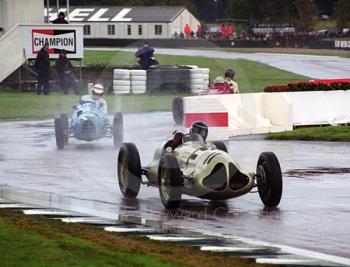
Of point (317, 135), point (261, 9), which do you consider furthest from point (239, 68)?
point (261, 9)

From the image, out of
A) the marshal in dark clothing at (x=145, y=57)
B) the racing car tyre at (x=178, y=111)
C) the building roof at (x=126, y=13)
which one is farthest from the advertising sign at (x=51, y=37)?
the building roof at (x=126, y=13)

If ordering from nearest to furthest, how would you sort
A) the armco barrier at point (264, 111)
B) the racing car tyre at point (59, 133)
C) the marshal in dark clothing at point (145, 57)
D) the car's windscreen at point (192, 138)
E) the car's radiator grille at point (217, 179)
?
the car's radiator grille at point (217, 179) < the car's windscreen at point (192, 138) < the racing car tyre at point (59, 133) < the armco barrier at point (264, 111) < the marshal in dark clothing at point (145, 57)

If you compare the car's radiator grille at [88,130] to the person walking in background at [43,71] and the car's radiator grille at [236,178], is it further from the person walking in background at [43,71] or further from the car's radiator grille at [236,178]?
the person walking in background at [43,71]

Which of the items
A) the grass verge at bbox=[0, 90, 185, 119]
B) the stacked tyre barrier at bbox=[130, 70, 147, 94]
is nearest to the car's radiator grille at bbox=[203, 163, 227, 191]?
the grass verge at bbox=[0, 90, 185, 119]

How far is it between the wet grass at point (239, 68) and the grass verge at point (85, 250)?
28.3m

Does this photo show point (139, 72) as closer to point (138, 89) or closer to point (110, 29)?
point (138, 89)

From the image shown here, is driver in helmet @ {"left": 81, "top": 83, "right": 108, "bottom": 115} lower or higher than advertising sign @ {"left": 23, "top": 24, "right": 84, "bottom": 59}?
lower

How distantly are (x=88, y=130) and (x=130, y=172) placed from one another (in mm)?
7322

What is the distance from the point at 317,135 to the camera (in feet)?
82.0

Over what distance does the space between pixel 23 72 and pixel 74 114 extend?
68.3ft

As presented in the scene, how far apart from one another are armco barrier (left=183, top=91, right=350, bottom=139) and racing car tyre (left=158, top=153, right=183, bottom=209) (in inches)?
356

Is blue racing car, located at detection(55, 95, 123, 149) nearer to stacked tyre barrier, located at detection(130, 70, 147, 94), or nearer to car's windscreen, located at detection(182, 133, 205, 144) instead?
car's windscreen, located at detection(182, 133, 205, 144)

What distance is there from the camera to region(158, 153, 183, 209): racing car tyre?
14.2 meters

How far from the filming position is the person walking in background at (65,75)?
4006 centimetres
